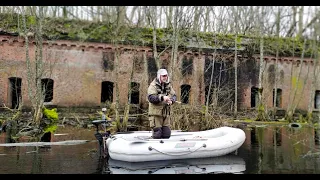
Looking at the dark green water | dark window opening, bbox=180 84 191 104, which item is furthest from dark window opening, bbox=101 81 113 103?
the dark green water

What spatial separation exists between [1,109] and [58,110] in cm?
256

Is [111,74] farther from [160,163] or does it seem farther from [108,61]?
[160,163]

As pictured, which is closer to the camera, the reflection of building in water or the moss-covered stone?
the reflection of building in water

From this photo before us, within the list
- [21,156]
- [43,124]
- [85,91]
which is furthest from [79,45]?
[21,156]

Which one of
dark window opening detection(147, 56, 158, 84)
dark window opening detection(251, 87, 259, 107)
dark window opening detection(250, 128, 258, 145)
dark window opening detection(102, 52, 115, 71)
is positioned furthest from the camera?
dark window opening detection(251, 87, 259, 107)

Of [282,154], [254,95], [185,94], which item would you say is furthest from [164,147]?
[254,95]

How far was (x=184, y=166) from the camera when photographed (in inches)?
302

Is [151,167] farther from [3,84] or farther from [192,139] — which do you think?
[3,84]

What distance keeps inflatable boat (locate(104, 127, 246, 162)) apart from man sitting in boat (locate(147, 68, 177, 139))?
37 centimetres

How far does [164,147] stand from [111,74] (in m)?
12.1

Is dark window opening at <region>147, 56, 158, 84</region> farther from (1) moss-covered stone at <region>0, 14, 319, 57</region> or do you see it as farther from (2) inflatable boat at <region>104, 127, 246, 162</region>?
(2) inflatable boat at <region>104, 127, 246, 162</region>

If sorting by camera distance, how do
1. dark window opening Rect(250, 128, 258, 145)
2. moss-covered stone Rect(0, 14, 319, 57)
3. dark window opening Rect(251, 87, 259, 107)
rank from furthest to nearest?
dark window opening Rect(251, 87, 259, 107)
moss-covered stone Rect(0, 14, 319, 57)
dark window opening Rect(250, 128, 258, 145)

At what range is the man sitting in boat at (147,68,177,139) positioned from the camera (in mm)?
8195

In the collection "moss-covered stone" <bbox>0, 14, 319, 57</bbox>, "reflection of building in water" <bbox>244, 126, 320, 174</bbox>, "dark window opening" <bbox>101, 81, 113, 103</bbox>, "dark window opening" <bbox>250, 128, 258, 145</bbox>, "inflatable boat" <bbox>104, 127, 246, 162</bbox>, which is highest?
"moss-covered stone" <bbox>0, 14, 319, 57</bbox>
